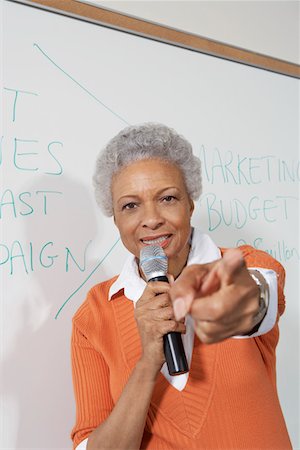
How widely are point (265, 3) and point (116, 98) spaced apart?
30.0 inches

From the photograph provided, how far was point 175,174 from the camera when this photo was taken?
90cm

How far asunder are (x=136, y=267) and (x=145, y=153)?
0.25 m

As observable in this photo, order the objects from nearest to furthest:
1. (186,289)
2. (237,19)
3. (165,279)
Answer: (186,289) → (165,279) → (237,19)

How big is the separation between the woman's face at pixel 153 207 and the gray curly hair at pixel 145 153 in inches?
0.6

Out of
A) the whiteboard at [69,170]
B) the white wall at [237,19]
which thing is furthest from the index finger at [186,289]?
the white wall at [237,19]

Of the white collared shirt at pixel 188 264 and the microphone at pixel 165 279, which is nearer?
the microphone at pixel 165 279

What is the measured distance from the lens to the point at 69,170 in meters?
1.13

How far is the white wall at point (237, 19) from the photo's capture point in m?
1.35

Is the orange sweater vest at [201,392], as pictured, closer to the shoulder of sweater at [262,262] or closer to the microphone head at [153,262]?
the shoulder of sweater at [262,262]

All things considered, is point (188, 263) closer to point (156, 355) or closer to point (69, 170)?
point (156, 355)

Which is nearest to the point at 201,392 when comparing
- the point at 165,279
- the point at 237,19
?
the point at 165,279

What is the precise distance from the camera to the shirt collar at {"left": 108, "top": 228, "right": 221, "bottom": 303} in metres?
0.92

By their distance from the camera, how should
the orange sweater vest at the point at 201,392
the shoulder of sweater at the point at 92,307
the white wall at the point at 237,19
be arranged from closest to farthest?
the orange sweater vest at the point at 201,392, the shoulder of sweater at the point at 92,307, the white wall at the point at 237,19

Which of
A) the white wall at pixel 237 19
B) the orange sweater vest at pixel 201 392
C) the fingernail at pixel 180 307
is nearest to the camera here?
the fingernail at pixel 180 307
